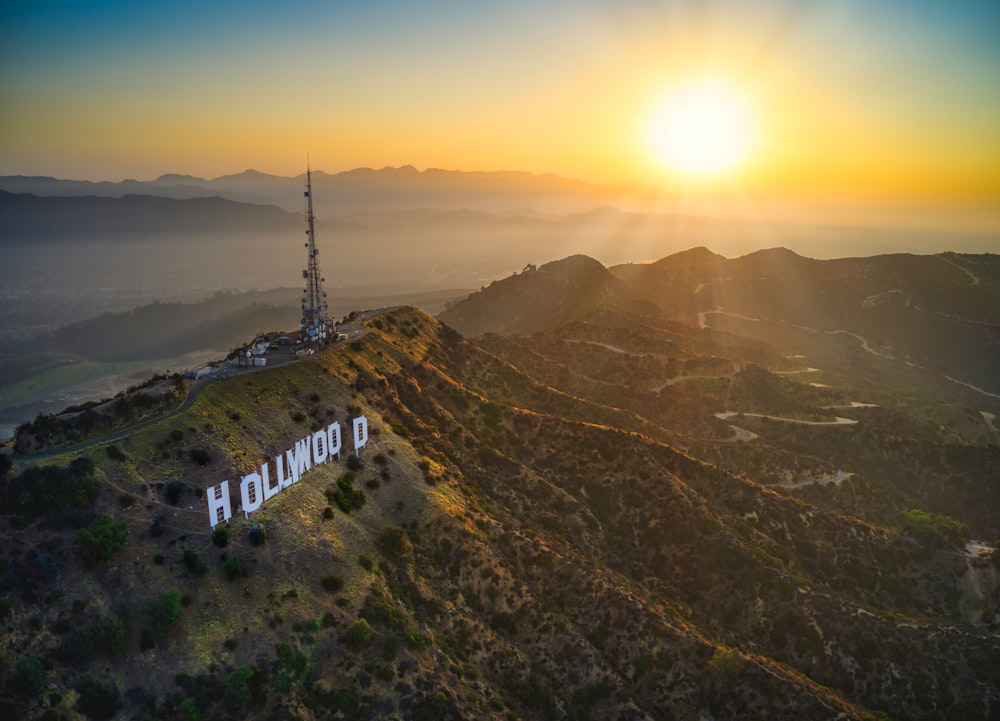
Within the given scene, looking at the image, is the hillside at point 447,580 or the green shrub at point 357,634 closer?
the hillside at point 447,580

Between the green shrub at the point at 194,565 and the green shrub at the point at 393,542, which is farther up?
the green shrub at the point at 194,565

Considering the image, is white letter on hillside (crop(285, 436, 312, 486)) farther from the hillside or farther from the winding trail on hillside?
the winding trail on hillside

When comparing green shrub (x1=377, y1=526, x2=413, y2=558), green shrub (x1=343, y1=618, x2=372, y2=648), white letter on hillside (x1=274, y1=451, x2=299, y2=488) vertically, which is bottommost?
green shrub (x1=343, y1=618, x2=372, y2=648)

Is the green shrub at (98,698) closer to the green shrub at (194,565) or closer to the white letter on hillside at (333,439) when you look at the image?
the green shrub at (194,565)

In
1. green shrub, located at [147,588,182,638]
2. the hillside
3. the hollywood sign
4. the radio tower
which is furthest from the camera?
the radio tower

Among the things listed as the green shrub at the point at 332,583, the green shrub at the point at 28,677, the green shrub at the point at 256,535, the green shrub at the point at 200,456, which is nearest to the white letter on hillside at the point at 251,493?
the green shrub at the point at 256,535

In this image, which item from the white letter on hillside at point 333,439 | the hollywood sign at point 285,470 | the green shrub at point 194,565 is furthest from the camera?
the white letter on hillside at point 333,439

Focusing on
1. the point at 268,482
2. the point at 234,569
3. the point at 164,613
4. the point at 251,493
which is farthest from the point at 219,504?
the point at 164,613

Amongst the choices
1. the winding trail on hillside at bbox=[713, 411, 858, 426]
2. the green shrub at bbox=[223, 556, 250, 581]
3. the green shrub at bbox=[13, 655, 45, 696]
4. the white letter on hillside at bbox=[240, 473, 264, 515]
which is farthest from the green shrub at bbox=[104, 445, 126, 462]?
the winding trail on hillside at bbox=[713, 411, 858, 426]
